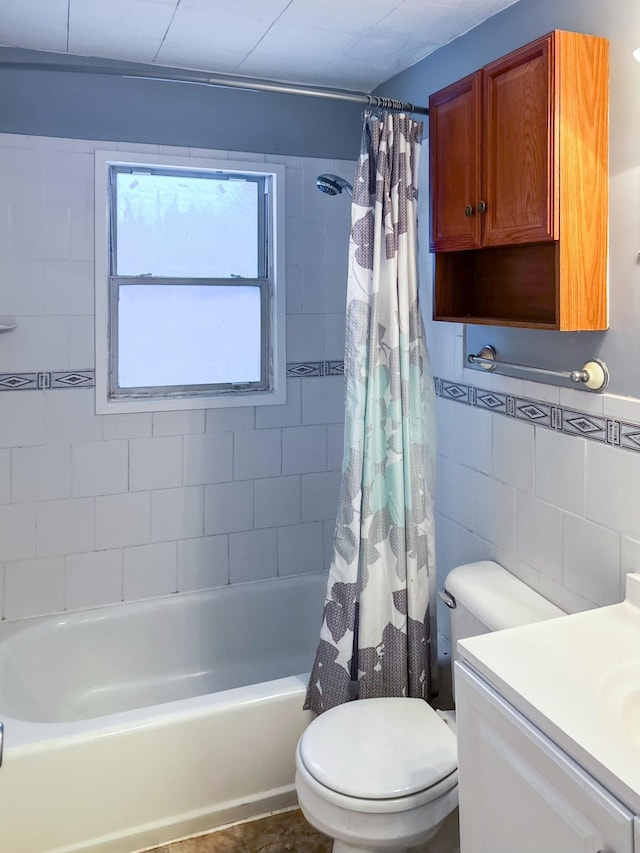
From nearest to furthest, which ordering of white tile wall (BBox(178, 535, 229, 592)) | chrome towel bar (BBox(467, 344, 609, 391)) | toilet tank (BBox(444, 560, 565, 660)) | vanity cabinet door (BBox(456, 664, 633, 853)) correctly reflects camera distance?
1. vanity cabinet door (BBox(456, 664, 633, 853))
2. chrome towel bar (BBox(467, 344, 609, 391))
3. toilet tank (BBox(444, 560, 565, 660))
4. white tile wall (BBox(178, 535, 229, 592))

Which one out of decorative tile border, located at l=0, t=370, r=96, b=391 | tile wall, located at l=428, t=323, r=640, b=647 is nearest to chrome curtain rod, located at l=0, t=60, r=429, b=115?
tile wall, located at l=428, t=323, r=640, b=647

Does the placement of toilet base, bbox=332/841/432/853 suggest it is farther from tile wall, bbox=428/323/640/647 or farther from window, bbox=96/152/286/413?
window, bbox=96/152/286/413

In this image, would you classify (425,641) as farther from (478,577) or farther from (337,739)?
(337,739)

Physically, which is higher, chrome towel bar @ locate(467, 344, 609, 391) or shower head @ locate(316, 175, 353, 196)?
shower head @ locate(316, 175, 353, 196)

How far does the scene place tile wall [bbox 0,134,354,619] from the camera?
2480 mm

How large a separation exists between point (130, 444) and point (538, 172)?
5.67 feet

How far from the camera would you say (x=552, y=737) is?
117cm

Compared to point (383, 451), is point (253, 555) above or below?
below

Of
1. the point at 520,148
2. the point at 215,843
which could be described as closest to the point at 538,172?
the point at 520,148

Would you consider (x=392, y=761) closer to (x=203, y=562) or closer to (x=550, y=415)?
(x=550, y=415)

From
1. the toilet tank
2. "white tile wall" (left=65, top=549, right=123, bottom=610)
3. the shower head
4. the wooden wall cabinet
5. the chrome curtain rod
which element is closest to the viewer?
the wooden wall cabinet

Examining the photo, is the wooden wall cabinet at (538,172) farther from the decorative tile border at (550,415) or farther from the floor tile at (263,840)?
the floor tile at (263,840)

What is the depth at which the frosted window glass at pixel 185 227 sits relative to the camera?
8.77 feet

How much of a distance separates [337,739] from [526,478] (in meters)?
0.88
